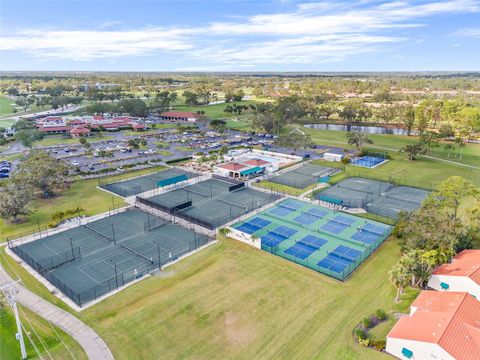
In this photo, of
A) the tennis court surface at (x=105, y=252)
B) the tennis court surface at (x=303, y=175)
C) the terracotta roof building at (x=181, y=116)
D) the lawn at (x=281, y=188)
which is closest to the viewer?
the tennis court surface at (x=105, y=252)

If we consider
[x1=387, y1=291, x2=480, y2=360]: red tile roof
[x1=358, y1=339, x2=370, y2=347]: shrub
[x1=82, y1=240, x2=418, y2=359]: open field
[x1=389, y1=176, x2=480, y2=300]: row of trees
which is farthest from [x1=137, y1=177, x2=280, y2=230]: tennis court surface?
[x1=387, y1=291, x2=480, y2=360]: red tile roof

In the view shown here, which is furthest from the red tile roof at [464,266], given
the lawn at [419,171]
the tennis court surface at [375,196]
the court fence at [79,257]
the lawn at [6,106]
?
the lawn at [6,106]

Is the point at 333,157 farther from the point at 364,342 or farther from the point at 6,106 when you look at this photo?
the point at 6,106

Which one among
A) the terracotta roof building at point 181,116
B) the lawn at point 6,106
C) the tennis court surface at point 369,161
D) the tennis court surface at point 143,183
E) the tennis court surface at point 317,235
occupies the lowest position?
the tennis court surface at point 317,235

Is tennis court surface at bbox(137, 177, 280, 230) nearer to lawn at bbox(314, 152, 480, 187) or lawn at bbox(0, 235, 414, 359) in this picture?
lawn at bbox(0, 235, 414, 359)

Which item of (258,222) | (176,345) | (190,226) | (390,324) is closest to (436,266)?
(390,324)

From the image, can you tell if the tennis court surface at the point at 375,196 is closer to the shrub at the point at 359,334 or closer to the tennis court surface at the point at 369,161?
the tennis court surface at the point at 369,161
